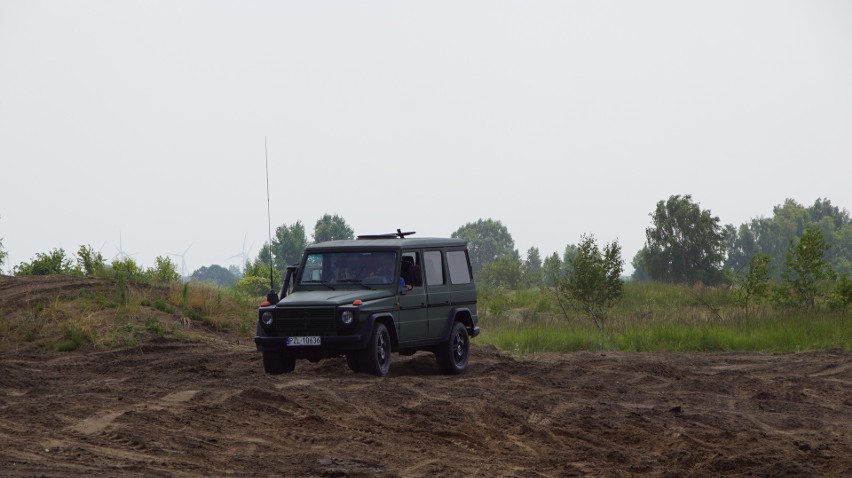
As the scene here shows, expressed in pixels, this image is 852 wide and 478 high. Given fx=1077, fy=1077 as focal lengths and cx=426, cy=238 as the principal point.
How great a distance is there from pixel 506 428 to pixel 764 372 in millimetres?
7558

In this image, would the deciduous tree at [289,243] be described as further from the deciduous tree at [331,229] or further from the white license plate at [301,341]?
the white license plate at [301,341]

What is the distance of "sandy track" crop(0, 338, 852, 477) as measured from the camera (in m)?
9.73

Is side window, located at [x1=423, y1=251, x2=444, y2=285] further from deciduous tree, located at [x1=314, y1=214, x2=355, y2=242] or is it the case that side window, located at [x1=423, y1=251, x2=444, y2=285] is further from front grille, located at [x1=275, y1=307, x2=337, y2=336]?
deciduous tree, located at [x1=314, y1=214, x2=355, y2=242]

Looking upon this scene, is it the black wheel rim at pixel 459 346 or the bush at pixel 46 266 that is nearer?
the black wheel rim at pixel 459 346

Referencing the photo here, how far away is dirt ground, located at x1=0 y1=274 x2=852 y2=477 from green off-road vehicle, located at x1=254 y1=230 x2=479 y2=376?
44 centimetres

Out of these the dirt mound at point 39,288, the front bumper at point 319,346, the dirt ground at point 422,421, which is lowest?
the dirt ground at point 422,421

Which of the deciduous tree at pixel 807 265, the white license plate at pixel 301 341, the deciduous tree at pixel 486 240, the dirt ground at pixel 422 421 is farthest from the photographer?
the deciduous tree at pixel 486 240

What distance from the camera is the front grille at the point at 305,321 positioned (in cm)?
1473

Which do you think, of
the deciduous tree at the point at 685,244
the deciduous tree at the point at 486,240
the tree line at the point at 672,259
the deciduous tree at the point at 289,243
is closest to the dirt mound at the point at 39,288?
the tree line at the point at 672,259

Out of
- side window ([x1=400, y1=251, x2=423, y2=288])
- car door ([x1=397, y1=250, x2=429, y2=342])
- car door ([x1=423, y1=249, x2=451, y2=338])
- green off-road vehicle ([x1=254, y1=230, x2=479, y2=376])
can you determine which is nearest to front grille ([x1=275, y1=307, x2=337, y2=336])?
green off-road vehicle ([x1=254, y1=230, x2=479, y2=376])

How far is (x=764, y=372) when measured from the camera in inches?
692

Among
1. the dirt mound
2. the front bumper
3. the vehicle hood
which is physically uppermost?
the dirt mound

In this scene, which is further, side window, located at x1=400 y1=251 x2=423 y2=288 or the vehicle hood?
side window, located at x1=400 y1=251 x2=423 y2=288

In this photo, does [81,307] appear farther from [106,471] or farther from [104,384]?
[106,471]
